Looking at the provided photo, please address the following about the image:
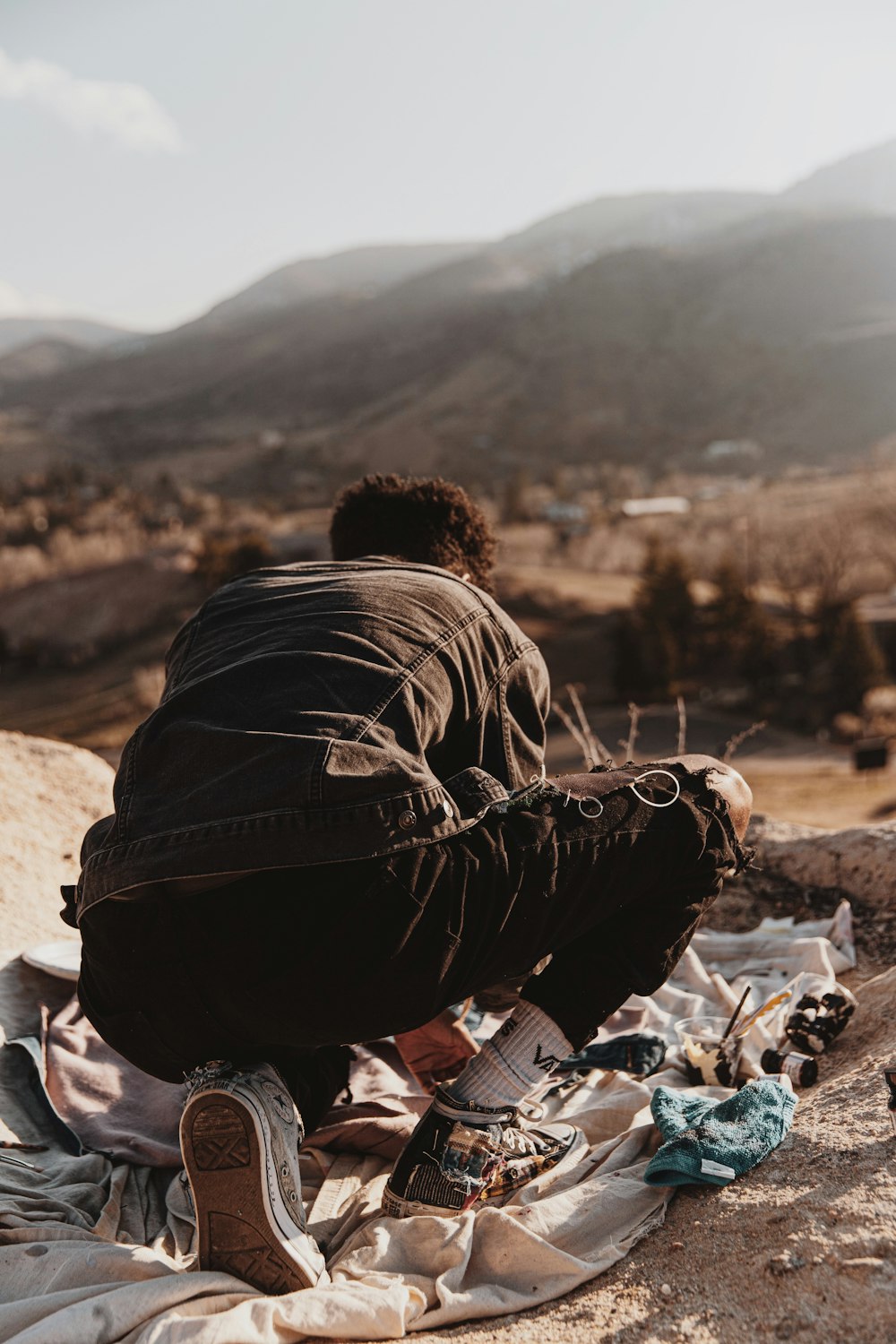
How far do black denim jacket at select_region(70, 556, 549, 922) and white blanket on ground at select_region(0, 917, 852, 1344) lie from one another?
2.11 feet

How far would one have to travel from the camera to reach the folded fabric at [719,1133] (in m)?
2.11

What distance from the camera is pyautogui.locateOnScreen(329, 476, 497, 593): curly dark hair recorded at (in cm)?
261

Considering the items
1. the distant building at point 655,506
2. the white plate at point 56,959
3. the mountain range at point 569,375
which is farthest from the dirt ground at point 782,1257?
the mountain range at point 569,375

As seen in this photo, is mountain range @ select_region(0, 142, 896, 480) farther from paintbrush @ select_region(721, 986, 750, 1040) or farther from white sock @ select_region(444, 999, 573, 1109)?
white sock @ select_region(444, 999, 573, 1109)

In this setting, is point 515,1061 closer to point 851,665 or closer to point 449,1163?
point 449,1163

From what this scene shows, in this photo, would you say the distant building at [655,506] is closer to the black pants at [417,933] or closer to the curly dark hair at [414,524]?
the curly dark hair at [414,524]


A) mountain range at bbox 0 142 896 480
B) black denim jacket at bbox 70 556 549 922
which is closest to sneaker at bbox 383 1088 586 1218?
black denim jacket at bbox 70 556 549 922

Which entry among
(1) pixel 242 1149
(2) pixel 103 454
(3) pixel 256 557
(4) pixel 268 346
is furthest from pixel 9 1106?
(4) pixel 268 346

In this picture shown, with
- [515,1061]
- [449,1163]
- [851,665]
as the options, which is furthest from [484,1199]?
[851,665]

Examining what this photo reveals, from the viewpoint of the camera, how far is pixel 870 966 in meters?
3.48

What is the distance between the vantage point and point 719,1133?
2176 mm

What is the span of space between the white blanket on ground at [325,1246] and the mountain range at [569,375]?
69.7 metres

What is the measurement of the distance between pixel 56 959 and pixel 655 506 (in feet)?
171

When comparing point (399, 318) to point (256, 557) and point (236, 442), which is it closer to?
point (236, 442)
